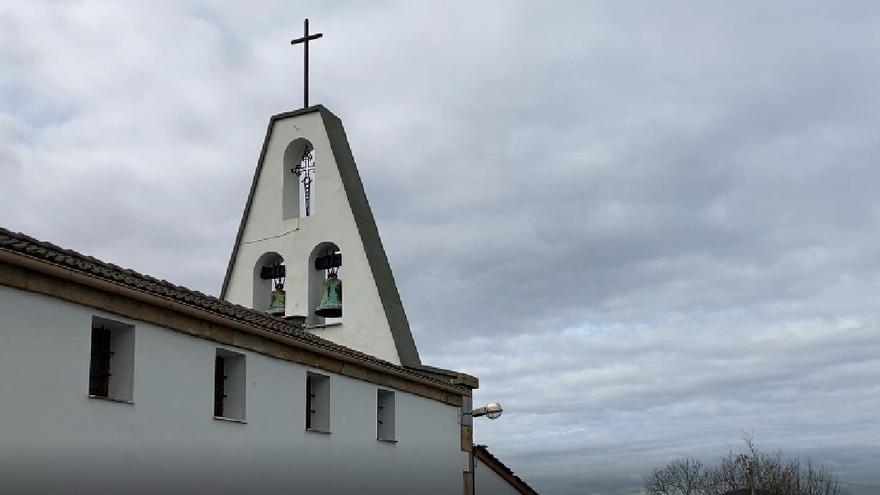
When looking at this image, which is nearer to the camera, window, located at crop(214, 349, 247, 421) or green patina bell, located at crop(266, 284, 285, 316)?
window, located at crop(214, 349, 247, 421)

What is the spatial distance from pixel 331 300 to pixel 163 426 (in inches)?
353

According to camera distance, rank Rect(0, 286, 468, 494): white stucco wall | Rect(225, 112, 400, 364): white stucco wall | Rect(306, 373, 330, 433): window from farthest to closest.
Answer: Rect(225, 112, 400, 364): white stucco wall → Rect(306, 373, 330, 433): window → Rect(0, 286, 468, 494): white stucco wall

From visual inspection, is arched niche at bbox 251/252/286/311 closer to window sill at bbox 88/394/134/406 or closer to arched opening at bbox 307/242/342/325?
arched opening at bbox 307/242/342/325

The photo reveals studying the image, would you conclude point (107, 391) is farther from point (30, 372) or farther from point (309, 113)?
point (309, 113)

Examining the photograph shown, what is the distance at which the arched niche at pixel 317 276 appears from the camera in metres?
23.5

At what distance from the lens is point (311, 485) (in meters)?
18.2

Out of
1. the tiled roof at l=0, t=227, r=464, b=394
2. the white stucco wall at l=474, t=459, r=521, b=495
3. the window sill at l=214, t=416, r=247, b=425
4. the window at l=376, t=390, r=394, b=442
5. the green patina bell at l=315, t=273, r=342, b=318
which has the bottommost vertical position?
the white stucco wall at l=474, t=459, r=521, b=495

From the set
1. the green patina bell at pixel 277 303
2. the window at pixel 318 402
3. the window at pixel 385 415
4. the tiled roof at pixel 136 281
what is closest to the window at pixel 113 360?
the tiled roof at pixel 136 281

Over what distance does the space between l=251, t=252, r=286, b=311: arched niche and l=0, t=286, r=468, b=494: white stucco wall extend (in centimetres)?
472

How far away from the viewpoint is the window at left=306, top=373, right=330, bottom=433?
746 inches

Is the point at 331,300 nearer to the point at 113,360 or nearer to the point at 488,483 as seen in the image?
the point at 488,483

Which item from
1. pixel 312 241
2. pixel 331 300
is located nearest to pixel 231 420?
pixel 331 300

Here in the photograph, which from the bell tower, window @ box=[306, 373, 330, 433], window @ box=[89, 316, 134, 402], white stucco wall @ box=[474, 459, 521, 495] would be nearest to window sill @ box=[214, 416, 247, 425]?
window @ box=[89, 316, 134, 402]

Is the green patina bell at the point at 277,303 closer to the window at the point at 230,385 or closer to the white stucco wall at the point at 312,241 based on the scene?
the white stucco wall at the point at 312,241
